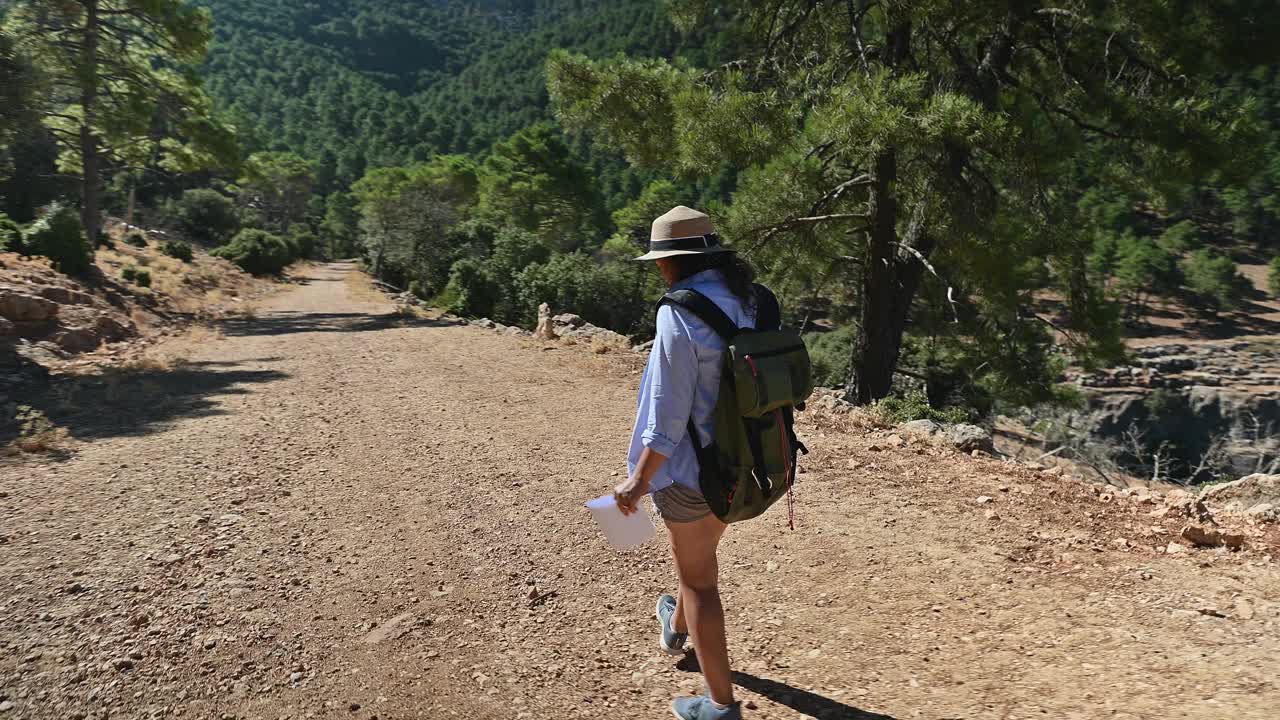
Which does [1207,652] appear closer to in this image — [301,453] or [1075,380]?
→ [301,453]

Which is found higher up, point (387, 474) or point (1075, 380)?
point (387, 474)

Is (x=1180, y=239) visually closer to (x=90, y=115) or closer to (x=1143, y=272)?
(x=1143, y=272)

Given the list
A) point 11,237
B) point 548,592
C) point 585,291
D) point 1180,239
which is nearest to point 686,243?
point 548,592

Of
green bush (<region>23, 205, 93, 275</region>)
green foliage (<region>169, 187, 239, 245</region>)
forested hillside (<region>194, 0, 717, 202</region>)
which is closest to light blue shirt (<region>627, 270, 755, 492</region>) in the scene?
green bush (<region>23, 205, 93, 275</region>)

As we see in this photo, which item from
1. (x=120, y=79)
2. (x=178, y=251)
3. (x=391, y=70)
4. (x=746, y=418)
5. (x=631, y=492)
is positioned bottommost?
(x=178, y=251)

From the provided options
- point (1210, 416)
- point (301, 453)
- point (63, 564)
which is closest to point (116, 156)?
point (301, 453)

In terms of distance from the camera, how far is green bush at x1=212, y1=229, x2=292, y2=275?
101ft

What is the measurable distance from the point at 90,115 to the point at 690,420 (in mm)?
18863

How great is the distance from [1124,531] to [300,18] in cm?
19291

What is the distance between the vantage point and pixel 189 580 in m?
3.55

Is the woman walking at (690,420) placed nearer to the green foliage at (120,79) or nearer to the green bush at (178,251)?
the green foliage at (120,79)

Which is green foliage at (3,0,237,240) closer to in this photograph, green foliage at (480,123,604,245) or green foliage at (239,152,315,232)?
green foliage at (480,123,604,245)

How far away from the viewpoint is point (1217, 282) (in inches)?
2039

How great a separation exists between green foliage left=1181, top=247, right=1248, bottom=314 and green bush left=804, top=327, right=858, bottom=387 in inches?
1660
